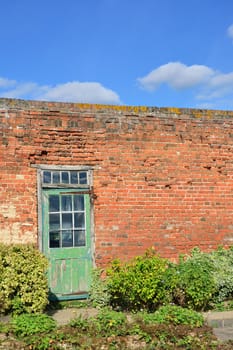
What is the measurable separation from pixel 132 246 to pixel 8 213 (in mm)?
2752

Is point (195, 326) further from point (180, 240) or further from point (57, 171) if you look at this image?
point (57, 171)

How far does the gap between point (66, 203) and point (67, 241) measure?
31.4 inches

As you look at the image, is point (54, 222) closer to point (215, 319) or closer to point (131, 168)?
point (131, 168)

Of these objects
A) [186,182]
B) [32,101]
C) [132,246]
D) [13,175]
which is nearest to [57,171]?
[13,175]

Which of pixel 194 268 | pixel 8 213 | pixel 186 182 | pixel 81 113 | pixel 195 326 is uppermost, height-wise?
pixel 81 113

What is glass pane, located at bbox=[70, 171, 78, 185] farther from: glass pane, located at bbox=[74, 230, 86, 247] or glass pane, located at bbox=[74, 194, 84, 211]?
glass pane, located at bbox=[74, 230, 86, 247]

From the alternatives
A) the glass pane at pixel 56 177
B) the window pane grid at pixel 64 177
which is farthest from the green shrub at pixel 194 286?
the glass pane at pixel 56 177

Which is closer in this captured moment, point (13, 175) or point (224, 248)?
point (13, 175)

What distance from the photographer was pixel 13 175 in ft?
31.8

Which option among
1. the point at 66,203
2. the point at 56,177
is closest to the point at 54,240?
the point at 66,203

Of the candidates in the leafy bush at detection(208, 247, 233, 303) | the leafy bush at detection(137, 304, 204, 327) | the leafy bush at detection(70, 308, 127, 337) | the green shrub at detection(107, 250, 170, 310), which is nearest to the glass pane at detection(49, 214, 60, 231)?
the green shrub at detection(107, 250, 170, 310)

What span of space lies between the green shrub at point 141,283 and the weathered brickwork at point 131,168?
1169 mm

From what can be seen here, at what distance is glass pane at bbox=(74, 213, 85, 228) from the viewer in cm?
1013

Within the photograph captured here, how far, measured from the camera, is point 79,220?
33.3 ft
